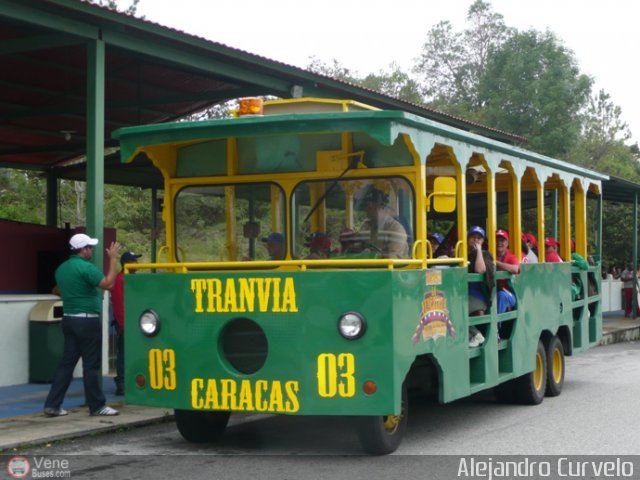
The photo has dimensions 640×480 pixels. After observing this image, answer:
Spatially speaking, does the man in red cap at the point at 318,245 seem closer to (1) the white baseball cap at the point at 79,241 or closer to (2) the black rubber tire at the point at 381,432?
(2) the black rubber tire at the point at 381,432

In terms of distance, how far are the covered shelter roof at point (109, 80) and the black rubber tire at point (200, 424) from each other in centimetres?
413

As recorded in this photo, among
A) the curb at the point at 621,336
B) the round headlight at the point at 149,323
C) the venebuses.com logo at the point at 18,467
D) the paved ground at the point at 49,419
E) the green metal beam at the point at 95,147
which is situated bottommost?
the curb at the point at 621,336

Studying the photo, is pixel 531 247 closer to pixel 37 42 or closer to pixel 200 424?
pixel 200 424

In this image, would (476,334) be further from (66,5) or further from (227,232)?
(66,5)

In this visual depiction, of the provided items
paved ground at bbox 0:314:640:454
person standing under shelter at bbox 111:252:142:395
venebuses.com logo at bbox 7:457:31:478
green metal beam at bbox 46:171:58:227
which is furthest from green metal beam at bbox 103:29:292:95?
green metal beam at bbox 46:171:58:227

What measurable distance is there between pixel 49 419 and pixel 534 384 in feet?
16.6

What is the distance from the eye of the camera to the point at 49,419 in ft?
32.1

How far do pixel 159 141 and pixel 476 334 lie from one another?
11.1 feet

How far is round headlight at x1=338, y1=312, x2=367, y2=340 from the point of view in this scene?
753 cm

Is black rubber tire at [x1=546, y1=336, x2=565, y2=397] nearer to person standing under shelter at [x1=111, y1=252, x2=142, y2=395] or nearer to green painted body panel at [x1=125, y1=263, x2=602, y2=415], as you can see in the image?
green painted body panel at [x1=125, y1=263, x2=602, y2=415]

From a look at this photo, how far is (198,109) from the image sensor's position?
1736cm

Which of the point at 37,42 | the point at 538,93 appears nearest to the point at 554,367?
the point at 37,42

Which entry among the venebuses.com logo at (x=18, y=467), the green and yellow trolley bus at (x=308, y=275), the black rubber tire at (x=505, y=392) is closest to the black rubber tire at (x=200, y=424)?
the green and yellow trolley bus at (x=308, y=275)

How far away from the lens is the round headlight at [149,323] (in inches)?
326
